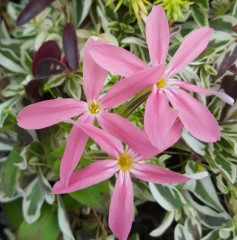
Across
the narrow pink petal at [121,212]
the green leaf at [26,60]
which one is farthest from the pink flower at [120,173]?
the green leaf at [26,60]

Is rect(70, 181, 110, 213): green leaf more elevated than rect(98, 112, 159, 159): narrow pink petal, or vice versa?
rect(98, 112, 159, 159): narrow pink petal

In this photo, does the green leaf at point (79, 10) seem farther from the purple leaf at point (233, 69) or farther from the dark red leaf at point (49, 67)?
the purple leaf at point (233, 69)

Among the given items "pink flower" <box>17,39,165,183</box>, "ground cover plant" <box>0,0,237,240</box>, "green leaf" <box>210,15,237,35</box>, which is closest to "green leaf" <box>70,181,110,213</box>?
"ground cover plant" <box>0,0,237,240</box>

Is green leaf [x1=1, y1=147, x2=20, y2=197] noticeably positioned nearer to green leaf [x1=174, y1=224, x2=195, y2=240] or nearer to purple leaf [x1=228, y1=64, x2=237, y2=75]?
green leaf [x1=174, y1=224, x2=195, y2=240]

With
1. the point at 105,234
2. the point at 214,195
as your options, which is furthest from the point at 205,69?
the point at 105,234

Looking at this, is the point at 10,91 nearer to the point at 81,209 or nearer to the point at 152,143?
the point at 81,209

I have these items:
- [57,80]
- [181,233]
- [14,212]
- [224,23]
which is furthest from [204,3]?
[14,212]
